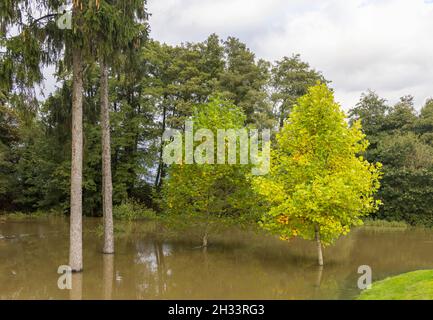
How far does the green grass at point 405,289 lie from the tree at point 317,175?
87.9 inches

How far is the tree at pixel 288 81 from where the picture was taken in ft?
102

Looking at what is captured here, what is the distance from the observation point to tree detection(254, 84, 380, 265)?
1216 cm

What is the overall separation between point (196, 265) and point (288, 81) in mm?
21874

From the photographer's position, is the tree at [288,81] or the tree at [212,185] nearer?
the tree at [212,185]

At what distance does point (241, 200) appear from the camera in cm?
1602

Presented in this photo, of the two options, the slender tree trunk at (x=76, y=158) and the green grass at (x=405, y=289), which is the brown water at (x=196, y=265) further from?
the slender tree trunk at (x=76, y=158)

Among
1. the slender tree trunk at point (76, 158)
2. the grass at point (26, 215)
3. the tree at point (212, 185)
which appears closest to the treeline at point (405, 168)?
the tree at point (212, 185)

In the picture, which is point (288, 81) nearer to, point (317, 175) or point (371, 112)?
point (371, 112)

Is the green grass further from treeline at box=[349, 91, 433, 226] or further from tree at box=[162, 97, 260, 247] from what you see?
treeline at box=[349, 91, 433, 226]

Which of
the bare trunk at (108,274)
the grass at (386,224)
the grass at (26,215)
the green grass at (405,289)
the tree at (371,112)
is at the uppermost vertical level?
the tree at (371,112)

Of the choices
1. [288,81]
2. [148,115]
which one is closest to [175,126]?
[148,115]

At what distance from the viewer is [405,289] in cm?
930
